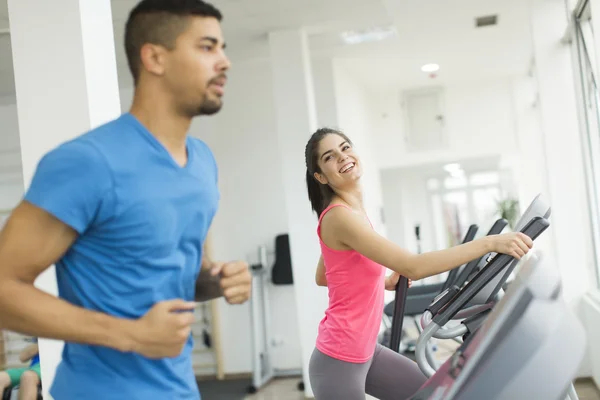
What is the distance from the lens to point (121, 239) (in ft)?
3.34

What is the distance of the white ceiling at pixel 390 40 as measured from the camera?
4.93 metres

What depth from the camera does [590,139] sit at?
4.72 m

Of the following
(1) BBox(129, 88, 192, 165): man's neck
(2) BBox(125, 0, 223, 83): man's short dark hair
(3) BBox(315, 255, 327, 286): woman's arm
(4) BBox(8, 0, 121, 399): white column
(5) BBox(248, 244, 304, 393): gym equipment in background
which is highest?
(4) BBox(8, 0, 121, 399): white column

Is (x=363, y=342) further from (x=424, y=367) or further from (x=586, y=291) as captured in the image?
(x=586, y=291)

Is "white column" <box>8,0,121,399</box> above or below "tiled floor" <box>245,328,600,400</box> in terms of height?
above

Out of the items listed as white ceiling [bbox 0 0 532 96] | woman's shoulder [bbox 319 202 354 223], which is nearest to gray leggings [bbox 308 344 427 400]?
woman's shoulder [bbox 319 202 354 223]

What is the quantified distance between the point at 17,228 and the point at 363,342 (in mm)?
1340

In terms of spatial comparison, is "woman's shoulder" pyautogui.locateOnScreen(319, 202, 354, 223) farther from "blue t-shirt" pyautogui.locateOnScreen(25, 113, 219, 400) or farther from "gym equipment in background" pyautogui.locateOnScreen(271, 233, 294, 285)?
"gym equipment in background" pyautogui.locateOnScreen(271, 233, 294, 285)

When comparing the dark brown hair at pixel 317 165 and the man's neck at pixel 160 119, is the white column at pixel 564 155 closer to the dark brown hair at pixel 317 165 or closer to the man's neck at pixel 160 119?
the dark brown hair at pixel 317 165

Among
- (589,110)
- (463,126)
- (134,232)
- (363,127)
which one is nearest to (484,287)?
(134,232)

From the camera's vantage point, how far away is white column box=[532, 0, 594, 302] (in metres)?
4.78

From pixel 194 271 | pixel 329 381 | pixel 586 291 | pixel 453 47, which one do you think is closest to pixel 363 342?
pixel 329 381

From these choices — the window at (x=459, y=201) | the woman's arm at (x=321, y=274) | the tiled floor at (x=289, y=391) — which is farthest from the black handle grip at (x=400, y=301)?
the window at (x=459, y=201)

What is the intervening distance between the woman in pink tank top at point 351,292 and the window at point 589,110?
258 cm
